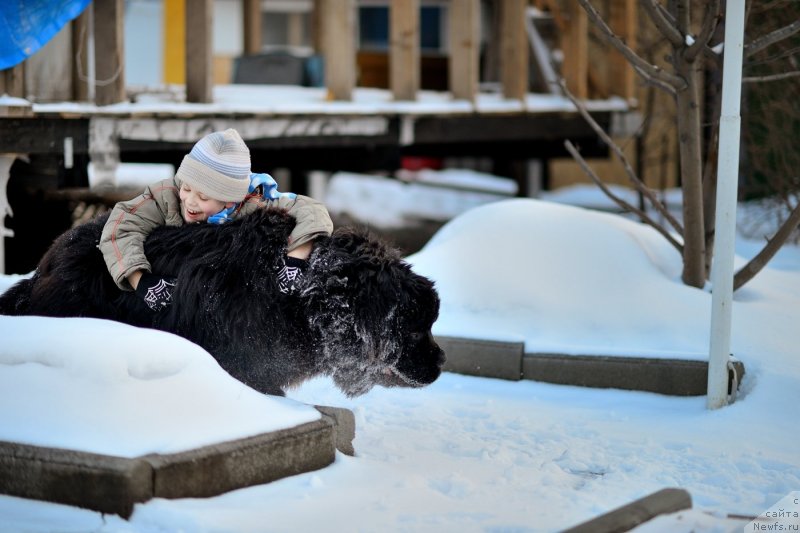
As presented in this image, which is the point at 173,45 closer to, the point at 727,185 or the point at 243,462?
the point at 727,185

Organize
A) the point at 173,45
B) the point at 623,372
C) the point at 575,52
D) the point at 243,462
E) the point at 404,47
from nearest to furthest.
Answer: the point at 243,462
the point at 623,372
the point at 404,47
the point at 575,52
the point at 173,45

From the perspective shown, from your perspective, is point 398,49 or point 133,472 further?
point 398,49

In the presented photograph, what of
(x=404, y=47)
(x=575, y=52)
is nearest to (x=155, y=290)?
(x=404, y=47)

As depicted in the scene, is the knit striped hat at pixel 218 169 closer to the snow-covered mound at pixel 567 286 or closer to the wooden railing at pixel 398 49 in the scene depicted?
the snow-covered mound at pixel 567 286

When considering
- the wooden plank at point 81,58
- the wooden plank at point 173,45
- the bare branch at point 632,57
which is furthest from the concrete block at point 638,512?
the wooden plank at point 173,45

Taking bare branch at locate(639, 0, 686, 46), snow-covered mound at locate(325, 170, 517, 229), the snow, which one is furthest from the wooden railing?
bare branch at locate(639, 0, 686, 46)

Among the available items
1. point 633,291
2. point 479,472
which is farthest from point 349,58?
point 479,472

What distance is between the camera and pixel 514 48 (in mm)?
10359

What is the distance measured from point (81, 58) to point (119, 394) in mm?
5144

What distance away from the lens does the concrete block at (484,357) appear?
5.65 m

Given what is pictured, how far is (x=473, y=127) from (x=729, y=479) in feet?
21.2

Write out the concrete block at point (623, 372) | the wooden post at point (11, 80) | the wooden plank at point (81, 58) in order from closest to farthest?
the concrete block at point (623, 372)
the wooden post at point (11, 80)
the wooden plank at point (81, 58)

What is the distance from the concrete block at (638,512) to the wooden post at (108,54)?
216 inches

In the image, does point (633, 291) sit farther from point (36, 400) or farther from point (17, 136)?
point (17, 136)
